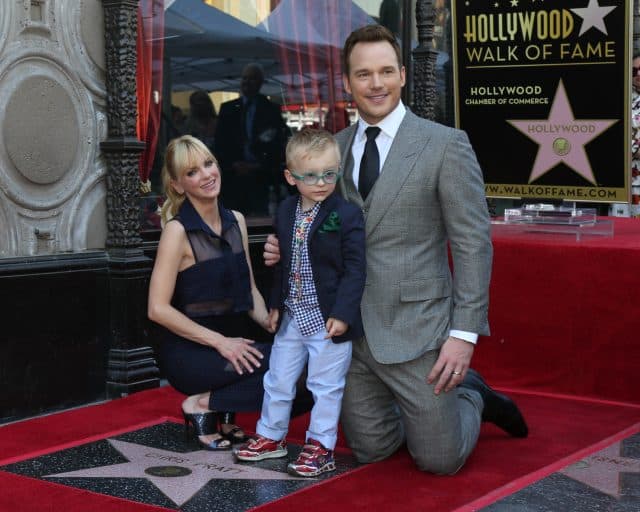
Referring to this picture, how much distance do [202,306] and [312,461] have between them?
0.88 meters

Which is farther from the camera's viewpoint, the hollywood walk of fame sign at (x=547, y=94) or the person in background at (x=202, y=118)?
the person in background at (x=202, y=118)

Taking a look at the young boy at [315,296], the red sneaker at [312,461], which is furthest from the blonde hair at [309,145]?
the red sneaker at [312,461]

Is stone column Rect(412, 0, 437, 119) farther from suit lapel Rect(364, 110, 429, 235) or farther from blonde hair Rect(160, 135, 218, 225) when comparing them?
suit lapel Rect(364, 110, 429, 235)

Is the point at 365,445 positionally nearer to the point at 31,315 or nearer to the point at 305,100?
the point at 31,315

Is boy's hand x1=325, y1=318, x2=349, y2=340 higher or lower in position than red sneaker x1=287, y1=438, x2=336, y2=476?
higher

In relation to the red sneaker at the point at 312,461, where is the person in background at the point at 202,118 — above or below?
above

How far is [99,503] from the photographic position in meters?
3.99

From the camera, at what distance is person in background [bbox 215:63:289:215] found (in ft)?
22.8

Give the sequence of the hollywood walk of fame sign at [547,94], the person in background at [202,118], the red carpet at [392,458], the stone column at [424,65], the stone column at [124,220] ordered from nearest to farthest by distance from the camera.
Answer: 1. the red carpet at [392,458]
2. the hollywood walk of fame sign at [547,94]
3. the stone column at [124,220]
4. the person in background at [202,118]
5. the stone column at [424,65]

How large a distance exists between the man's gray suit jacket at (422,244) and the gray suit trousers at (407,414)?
113 mm

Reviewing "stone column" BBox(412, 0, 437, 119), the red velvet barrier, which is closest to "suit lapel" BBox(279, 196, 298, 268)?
the red velvet barrier

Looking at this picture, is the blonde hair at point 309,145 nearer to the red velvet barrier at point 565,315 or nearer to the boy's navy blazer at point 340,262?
the boy's navy blazer at point 340,262

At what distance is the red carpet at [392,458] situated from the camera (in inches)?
158

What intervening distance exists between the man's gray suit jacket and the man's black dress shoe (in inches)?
22.6
